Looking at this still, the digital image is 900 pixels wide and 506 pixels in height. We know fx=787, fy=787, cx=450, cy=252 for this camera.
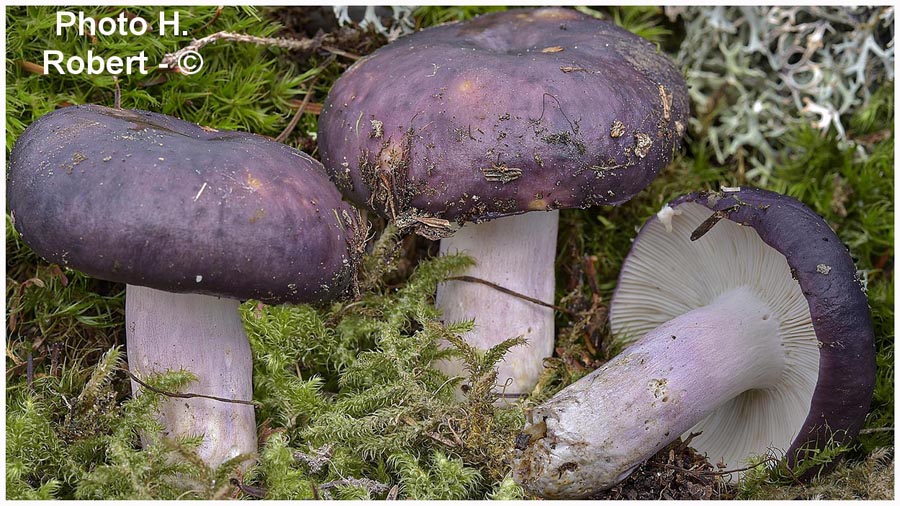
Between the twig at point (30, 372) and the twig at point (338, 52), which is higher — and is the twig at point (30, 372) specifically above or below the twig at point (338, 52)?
below

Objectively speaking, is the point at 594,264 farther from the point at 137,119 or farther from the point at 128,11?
the point at 128,11

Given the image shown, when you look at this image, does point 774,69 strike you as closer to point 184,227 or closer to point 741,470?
point 741,470

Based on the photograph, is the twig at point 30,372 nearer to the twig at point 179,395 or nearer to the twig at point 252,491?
the twig at point 179,395

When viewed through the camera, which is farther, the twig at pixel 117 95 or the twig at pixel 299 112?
the twig at pixel 299 112

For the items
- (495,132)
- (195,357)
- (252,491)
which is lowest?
(252,491)

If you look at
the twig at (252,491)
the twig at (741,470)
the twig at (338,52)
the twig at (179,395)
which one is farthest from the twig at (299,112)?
the twig at (741,470)

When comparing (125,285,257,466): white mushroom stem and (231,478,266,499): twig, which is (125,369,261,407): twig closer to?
(125,285,257,466): white mushroom stem

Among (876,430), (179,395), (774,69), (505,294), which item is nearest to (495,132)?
(505,294)
